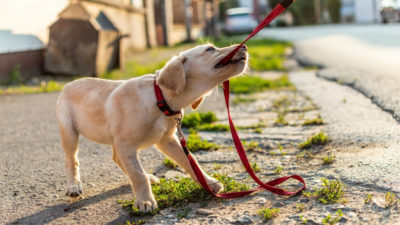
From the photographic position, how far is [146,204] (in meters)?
2.62

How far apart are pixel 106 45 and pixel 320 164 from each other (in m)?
6.85

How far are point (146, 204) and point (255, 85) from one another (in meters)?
5.08

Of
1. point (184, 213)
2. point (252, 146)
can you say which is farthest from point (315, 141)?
point (184, 213)

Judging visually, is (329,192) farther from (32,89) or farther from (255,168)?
(32,89)

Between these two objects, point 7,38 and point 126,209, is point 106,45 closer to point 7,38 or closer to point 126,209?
point 7,38

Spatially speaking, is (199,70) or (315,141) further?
(315,141)

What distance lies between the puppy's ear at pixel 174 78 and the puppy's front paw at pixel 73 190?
973 mm

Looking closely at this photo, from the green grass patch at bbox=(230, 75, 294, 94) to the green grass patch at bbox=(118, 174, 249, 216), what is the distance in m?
4.06

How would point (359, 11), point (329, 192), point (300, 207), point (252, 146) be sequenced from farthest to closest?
point (359, 11) → point (252, 146) → point (329, 192) → point (300, 207)

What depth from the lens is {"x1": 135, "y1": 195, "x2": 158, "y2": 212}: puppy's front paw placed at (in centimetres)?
261

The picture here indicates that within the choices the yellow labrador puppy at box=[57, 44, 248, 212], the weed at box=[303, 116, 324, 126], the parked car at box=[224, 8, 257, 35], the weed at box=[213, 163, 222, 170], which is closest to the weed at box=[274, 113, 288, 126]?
the weed at box=[303, 116, 324, 126]

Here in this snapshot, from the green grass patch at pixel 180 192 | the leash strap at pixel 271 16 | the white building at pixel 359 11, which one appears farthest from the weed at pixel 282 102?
the white building at pixel 359 11

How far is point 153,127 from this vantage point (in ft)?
9.23

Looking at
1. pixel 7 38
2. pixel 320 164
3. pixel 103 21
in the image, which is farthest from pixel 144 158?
pixel 103 21
